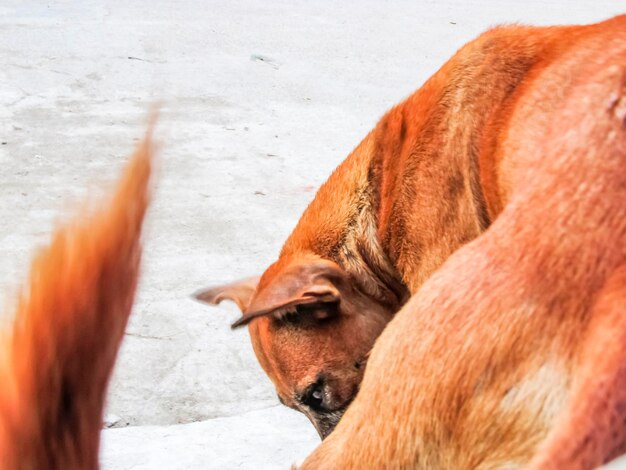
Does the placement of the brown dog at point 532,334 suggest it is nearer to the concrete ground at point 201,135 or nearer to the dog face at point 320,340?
the concrete ground at point 201,135

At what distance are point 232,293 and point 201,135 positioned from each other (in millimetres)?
3123

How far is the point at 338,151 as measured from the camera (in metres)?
5.74

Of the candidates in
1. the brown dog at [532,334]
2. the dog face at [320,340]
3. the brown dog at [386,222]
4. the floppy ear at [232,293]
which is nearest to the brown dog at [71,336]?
the brown dog at [532,334]

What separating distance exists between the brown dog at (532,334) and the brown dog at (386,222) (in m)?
0.52

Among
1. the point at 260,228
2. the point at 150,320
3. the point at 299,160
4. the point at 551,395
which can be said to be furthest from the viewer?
the point at 299,160

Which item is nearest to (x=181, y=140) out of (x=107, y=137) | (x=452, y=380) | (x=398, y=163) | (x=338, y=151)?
(x=107, y=137)

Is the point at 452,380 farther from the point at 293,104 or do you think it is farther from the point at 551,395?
the point at 293,104

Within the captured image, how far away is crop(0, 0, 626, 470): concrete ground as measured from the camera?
3.41 metres

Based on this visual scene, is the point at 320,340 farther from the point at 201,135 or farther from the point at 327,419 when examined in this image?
the point at 201,135

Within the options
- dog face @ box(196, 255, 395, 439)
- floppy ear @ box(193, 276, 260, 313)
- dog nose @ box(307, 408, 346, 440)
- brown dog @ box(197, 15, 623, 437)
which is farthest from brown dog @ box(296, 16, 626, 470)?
floppy ear @ box(193, 276, 260, 313)

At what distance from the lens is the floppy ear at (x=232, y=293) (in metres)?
2.96

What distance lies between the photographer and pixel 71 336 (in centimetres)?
139

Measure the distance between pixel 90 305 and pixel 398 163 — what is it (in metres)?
1.40

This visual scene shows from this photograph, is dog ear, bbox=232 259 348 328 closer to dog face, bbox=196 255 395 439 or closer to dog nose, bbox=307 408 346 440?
dog face, bbox=196 255 395 439
